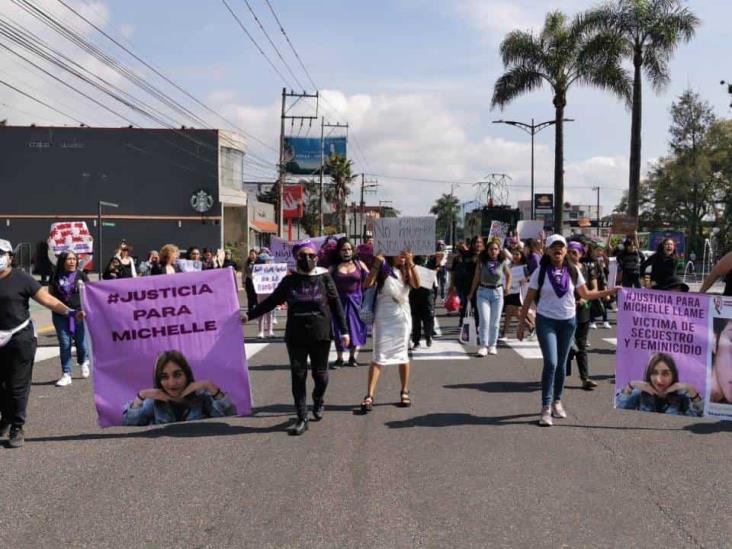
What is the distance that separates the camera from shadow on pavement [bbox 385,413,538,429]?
747 centimetres

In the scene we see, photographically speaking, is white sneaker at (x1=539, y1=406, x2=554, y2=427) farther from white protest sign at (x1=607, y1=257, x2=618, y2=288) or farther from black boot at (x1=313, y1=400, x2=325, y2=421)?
white protest sign at (x1=607, y1=257, x2=618, y2=288)

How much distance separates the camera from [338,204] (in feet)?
253

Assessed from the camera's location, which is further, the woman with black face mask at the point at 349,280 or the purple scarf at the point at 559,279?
the woman with black face mask at the point at 349,280

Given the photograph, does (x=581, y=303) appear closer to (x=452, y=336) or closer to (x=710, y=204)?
(x=452, y=336)

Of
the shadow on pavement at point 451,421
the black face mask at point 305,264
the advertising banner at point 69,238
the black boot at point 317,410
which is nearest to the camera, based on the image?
the black face mask at point 305,264

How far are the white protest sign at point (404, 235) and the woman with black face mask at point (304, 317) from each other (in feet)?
4.39

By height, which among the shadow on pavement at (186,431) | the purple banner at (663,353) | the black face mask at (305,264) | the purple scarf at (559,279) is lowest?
the shadow on pavement at (186,431)

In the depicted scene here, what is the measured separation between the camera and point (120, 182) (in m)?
49.3

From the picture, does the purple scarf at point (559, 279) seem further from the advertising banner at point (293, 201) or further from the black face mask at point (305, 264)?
the advertising banner at point (293, 201)

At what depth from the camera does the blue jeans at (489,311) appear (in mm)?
12031

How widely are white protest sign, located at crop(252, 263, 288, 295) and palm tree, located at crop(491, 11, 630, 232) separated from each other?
17329mm

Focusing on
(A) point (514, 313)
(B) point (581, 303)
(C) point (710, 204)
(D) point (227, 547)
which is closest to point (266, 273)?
(A) point (514, 313)

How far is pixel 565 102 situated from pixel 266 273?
19356mm

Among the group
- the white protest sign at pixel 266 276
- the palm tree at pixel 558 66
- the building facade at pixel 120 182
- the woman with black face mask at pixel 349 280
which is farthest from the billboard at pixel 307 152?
the woman with black face mask at pixel 349 280
